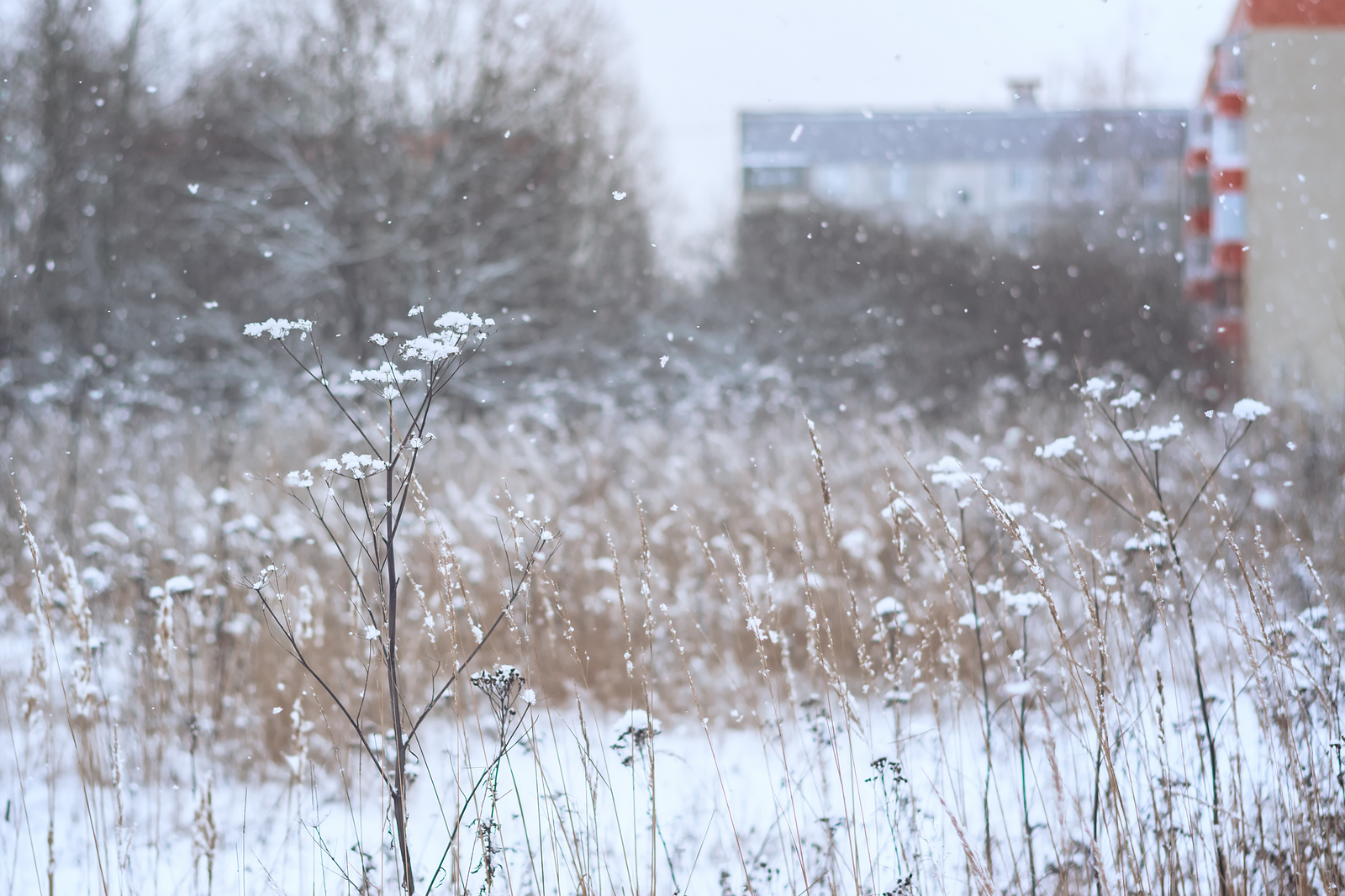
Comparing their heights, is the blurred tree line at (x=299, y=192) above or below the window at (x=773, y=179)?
below

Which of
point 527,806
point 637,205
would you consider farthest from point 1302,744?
point 637,205

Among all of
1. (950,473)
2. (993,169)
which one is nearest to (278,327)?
(950,473)

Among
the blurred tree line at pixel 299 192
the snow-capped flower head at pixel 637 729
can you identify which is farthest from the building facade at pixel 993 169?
the snow-capped flower head at pixel 637 729

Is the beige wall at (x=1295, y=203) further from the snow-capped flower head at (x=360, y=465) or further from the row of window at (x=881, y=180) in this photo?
the snow-capped flower head at (x=360, y=465)

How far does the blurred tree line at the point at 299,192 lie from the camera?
8289 mm

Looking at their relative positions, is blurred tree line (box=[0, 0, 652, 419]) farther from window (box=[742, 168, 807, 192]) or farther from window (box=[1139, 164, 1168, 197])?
window (box=[1139, 164, 1168, 197])

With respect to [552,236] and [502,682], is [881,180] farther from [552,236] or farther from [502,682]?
[502,682]

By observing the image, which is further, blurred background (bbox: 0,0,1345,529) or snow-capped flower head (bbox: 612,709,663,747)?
blurred background (bbox: 0,0,1345,529)

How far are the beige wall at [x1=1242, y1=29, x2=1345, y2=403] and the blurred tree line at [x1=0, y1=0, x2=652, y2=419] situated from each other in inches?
261

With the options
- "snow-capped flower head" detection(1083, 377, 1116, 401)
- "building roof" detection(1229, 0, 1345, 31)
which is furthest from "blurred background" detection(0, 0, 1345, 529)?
"snow-capped flower head" detection(1083, 377, 1116, 401)

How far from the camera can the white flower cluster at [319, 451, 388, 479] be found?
1.36 metres

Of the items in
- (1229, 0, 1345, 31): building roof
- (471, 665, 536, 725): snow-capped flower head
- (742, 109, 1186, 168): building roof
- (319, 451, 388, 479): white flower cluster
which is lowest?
(471, 665, 536, 725): snow-capped flower head

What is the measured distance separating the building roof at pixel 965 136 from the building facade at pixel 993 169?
0.07ft

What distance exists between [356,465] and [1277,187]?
Result: 9.83 m
